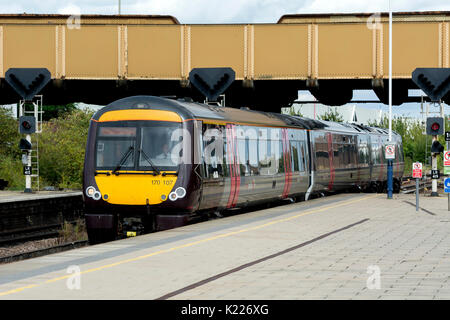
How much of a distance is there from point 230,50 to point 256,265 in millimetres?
22177

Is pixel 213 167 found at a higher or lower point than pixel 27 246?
higher

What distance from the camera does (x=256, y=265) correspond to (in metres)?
10.8

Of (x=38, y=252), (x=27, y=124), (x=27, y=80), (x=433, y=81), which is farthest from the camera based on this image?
(x=27, y=80)

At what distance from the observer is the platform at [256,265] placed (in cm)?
872

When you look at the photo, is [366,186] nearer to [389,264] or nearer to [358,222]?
[358,222]

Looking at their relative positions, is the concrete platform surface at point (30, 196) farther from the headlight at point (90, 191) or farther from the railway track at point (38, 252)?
the headlight at point (90, 191)

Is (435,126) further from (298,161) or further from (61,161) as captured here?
(61,161)

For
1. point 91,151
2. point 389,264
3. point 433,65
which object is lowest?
point 389,264

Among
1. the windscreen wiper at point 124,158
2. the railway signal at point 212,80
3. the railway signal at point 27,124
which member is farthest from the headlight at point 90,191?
the railway signal at point 212,80

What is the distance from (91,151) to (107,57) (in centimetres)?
Result: 1589

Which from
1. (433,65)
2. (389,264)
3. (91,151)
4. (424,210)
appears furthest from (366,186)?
(389,264)

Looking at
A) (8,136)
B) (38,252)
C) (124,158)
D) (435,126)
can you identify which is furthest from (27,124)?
(435,126)

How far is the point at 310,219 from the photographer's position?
1820cm

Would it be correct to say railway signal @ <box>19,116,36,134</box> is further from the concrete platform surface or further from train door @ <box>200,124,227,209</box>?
train door @ <box>200,124,227,209</box>
